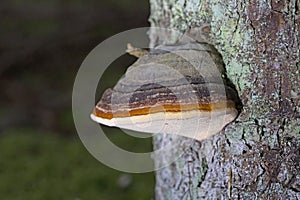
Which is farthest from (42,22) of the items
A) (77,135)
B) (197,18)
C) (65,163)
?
(197,18)

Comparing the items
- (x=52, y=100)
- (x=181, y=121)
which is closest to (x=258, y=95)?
(x=181, y=121)

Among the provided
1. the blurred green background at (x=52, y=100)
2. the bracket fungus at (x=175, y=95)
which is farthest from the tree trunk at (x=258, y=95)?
the blurred green background at (x=52, y=100)

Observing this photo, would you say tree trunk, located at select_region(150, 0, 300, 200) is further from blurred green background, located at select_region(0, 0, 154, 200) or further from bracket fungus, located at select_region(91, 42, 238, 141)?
blurred green background, located at select_region(0, 0, 154, 200)

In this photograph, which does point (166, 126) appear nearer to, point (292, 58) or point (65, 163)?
point (292, 58)

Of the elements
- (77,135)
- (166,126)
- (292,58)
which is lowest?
(77,135)

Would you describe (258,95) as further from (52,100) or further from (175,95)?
(52,100)

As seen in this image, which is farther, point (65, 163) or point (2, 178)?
point (65, 163)

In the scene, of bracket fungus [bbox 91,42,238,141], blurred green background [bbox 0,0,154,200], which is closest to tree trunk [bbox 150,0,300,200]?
bracket fungus [bbox 91,42,238,141]
